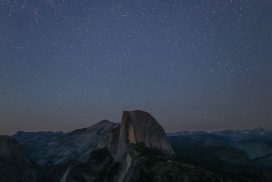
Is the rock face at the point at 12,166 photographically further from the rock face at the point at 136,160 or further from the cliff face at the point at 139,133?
the cliff face at the point at 139,133

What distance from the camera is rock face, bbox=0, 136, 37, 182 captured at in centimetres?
17575

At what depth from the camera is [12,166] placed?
614 ft

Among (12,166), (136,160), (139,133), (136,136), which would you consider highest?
(139,133)

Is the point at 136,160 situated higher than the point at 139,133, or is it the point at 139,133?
the point at 139,133

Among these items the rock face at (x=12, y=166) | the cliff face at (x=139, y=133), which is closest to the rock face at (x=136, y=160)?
the cliff face at (x=139, y=133)

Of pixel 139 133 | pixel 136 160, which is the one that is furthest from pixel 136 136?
pixel 136 160

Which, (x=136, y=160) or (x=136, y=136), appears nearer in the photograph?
(x=136, y=160)

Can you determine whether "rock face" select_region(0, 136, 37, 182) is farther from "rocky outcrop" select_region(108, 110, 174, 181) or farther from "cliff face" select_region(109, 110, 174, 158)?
"cliff face" select_region(109, 110, 174, 158)

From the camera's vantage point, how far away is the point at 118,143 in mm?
149500

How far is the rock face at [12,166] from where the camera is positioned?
175750mm

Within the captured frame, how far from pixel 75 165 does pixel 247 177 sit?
74.5 m

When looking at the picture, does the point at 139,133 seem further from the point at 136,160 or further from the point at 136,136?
the point at 136,160

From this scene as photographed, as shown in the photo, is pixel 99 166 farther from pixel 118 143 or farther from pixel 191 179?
pixel 191 179

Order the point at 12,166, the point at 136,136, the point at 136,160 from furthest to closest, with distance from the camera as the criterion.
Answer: the point at 12,166
the point at 136,136
the point at 136,160
